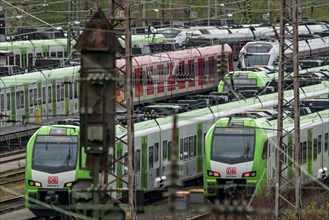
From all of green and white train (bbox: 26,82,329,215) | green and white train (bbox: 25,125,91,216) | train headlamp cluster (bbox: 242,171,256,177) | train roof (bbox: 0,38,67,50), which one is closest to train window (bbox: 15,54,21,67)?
train roof (bbox: 0,38,67,50)

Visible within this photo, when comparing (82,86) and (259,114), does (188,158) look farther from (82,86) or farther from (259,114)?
(82,86)

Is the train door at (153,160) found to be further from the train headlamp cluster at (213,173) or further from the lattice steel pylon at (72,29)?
the lattice steel pylon at (72,29)

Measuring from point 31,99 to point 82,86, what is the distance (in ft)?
92.7

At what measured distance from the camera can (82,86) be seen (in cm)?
1470

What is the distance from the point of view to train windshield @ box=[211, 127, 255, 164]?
101 ft

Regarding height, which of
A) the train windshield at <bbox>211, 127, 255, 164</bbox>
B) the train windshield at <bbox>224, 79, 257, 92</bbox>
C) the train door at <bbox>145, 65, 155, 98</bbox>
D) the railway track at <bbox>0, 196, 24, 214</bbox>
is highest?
the train windshield at <bbox>211, 127, 255, 164</bbox>

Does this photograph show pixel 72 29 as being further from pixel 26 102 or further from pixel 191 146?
pixel 26 102

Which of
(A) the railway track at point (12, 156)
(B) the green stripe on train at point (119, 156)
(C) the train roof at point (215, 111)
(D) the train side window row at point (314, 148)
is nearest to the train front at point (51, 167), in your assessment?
(B) the green stripe on train at point (119, 156)

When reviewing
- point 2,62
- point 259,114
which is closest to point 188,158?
point 259,114

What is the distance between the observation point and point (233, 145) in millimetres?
30859

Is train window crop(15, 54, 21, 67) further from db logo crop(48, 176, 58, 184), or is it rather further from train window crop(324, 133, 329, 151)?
db logo crop(48, 176, 58, 184)

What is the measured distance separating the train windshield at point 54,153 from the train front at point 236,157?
4071mm

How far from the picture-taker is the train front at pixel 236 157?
3069cm

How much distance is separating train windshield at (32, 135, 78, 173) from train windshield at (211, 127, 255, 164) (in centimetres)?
417
